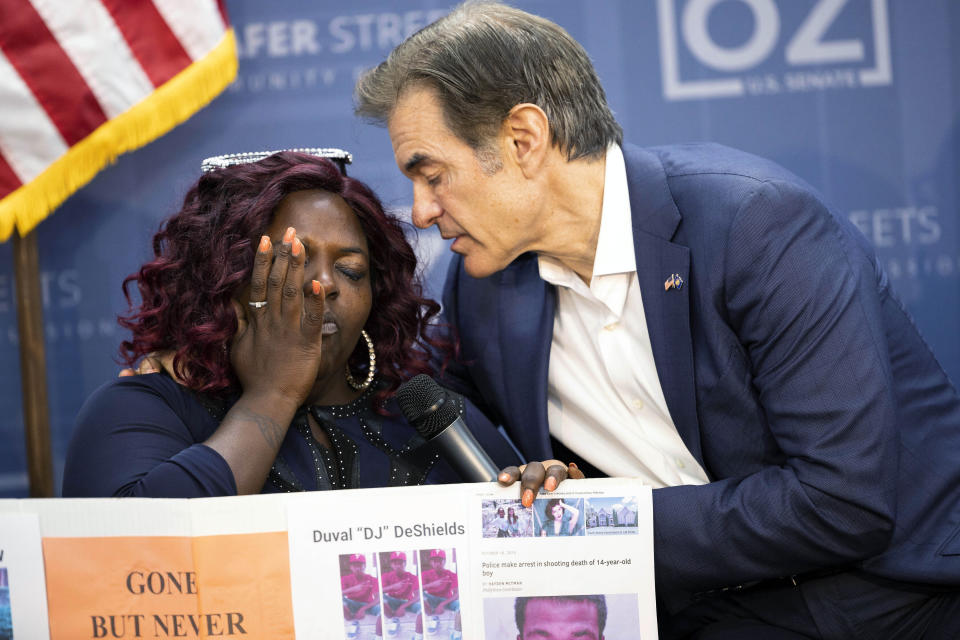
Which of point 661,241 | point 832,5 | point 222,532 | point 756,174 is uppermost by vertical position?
point 832,5

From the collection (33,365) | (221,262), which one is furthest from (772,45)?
(33,365)

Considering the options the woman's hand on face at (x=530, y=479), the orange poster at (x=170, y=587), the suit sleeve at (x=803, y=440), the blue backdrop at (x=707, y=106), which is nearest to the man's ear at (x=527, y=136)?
the suit sleeve at (x=803, y=440)

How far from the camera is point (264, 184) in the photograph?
2.14 metres

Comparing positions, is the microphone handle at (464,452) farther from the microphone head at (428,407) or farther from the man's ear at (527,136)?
the man's ear at (527,136)

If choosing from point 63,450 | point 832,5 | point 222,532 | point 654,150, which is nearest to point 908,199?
point 832,5

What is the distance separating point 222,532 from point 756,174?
125cm

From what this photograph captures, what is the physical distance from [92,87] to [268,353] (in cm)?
191

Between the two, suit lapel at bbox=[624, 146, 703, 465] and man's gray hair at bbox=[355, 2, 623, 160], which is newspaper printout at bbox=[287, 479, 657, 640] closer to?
suit lapel at bbox=[624, 146, 703, 465]

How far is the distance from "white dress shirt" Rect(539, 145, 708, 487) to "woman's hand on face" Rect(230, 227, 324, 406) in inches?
25.7

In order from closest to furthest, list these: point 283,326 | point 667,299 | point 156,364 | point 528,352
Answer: point 283,326, point 667,299, point 156,364, point 528,352

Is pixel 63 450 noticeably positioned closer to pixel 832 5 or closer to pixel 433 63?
pixel 433 63

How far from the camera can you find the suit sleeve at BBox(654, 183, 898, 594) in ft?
5.65

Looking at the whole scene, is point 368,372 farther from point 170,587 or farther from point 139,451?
point 170,587

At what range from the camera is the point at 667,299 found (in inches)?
77.4
